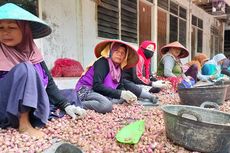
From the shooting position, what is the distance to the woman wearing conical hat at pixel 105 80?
3.40 metres

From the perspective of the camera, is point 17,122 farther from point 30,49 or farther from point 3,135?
point 30,49

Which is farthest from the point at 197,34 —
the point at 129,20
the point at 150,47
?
the point at 150,47

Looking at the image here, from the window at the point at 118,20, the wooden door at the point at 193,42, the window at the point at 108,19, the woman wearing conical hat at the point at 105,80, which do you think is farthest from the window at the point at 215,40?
the woman wearing conical hat at the point at 105,80

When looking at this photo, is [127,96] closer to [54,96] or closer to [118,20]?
[54,96]

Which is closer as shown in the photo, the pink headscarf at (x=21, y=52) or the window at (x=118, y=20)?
the pink headscarf at (x=21, y=52)

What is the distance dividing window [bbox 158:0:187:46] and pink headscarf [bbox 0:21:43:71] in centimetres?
752

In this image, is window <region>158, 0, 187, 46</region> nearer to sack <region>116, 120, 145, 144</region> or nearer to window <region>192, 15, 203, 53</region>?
window <region>192, 15, 203, 53</region>

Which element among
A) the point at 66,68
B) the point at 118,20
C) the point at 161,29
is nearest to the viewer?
the point at 66,68

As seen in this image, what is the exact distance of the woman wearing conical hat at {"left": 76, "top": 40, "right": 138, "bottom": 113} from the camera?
11.2 ft

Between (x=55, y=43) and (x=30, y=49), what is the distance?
9.38 ft

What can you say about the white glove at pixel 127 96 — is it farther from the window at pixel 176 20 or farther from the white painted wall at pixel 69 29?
the window at pixel 176 20

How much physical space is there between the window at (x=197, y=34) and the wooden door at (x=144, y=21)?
507 cm

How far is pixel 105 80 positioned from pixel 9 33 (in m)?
1.50

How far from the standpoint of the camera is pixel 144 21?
870cm
